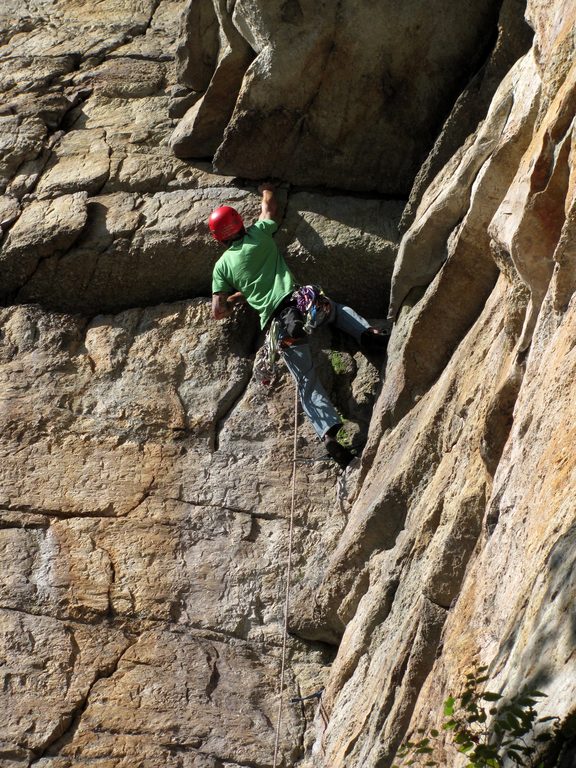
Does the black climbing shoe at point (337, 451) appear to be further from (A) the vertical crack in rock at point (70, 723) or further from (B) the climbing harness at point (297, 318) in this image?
(A) the vertical crack in rock at point (70, 723)

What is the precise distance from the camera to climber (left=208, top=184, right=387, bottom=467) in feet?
25.5

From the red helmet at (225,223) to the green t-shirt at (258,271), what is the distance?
0.08 m

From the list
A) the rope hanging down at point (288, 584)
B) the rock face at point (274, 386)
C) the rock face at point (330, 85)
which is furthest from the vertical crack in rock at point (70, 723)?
the rock face at point (330, 85)

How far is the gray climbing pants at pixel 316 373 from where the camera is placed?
25.3ft

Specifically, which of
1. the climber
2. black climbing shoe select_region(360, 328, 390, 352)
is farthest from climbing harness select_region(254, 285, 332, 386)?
black climbing shoe select_region(360, 328, 390, 352)

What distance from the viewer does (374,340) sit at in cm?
806

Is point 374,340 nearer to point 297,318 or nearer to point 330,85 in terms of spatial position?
point 297,318

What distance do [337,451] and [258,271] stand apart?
1456 mm

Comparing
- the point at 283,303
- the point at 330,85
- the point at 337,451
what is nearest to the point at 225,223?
the point at 283,303

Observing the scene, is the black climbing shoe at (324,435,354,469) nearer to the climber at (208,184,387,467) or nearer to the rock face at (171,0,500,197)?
the climber at (208,184,387,467)

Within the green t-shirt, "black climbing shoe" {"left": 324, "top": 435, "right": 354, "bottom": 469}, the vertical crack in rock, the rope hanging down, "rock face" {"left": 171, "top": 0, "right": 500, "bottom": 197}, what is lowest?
the vertical crack in rock

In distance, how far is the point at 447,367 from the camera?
674cm

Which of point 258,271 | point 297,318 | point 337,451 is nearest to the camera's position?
point 337,451

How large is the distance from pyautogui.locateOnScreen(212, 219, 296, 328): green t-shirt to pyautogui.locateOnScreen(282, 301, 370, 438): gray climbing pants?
0.35 m
